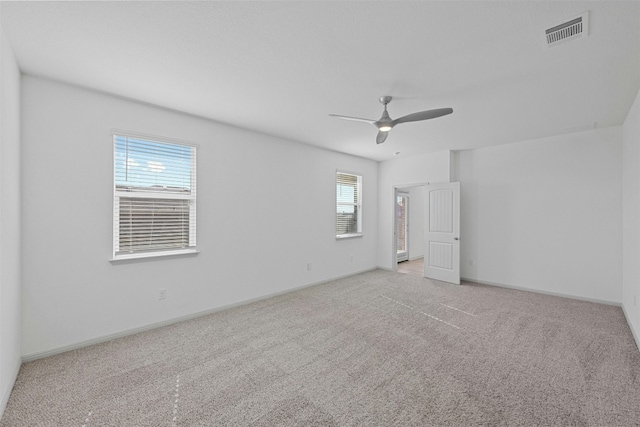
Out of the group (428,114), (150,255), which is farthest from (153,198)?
(428,114)

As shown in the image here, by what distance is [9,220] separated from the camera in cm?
195

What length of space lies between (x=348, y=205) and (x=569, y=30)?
13.7 feet

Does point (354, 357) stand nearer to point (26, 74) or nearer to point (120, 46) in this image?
point (120, 46)

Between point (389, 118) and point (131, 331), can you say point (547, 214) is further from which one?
point (131, 331)

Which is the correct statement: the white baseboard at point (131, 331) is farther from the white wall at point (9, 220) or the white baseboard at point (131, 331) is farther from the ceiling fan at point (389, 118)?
the ceiling fan at point (389, 118)

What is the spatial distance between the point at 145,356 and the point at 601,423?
Answer: 3.48 m

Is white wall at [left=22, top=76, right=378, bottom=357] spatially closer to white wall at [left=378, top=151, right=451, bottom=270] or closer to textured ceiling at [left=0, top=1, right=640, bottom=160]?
textured ceiling at [left=0, top=1, right=640, bottom=160]

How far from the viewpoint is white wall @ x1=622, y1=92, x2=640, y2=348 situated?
2749mm

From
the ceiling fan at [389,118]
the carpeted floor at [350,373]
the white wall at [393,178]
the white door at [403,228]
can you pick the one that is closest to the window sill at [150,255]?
the carpeted floor at [350,373]

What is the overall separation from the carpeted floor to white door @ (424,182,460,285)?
1.56 metres

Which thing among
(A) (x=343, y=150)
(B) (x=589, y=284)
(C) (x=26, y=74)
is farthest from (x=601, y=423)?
(C) (x=26, y=74)

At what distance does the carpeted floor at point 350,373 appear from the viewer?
1752 mm

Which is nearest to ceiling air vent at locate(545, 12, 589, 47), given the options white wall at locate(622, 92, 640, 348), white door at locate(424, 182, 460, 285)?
white wall at locate(622, 92, 640, 348)

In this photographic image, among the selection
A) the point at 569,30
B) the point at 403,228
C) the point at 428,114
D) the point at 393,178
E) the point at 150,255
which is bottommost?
the point at 150,255
